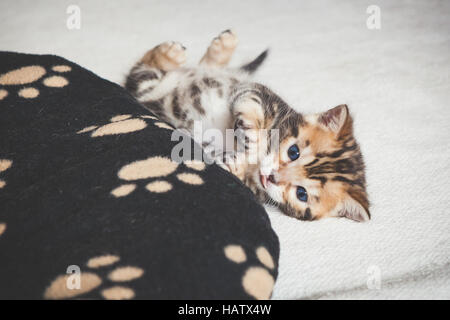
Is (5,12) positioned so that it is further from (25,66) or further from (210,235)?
(210,235)

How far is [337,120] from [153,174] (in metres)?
0.66

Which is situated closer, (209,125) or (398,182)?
(398,182)

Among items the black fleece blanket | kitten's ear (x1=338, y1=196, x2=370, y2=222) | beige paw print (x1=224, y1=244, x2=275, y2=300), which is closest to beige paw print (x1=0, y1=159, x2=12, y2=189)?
the black fleece blanket

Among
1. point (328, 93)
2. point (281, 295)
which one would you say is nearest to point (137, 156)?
point (281, 295)

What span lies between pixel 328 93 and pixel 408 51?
0.63 meters

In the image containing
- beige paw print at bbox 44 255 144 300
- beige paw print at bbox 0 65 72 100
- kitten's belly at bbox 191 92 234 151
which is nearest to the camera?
beige paw print at bbox 44 255 144 300

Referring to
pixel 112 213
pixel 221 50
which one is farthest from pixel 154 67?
pixel 112 213

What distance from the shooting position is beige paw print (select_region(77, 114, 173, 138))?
0.90m

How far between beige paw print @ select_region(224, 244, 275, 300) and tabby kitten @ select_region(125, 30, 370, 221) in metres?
0.44

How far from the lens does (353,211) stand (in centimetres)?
104

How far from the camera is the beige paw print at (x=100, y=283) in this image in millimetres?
597

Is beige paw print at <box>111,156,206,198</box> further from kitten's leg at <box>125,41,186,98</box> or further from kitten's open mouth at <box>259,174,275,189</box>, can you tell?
kitten's leg at <box>125,41,186,98</box>

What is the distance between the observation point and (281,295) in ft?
2.70

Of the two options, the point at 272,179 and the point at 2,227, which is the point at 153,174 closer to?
the point at 2,227
